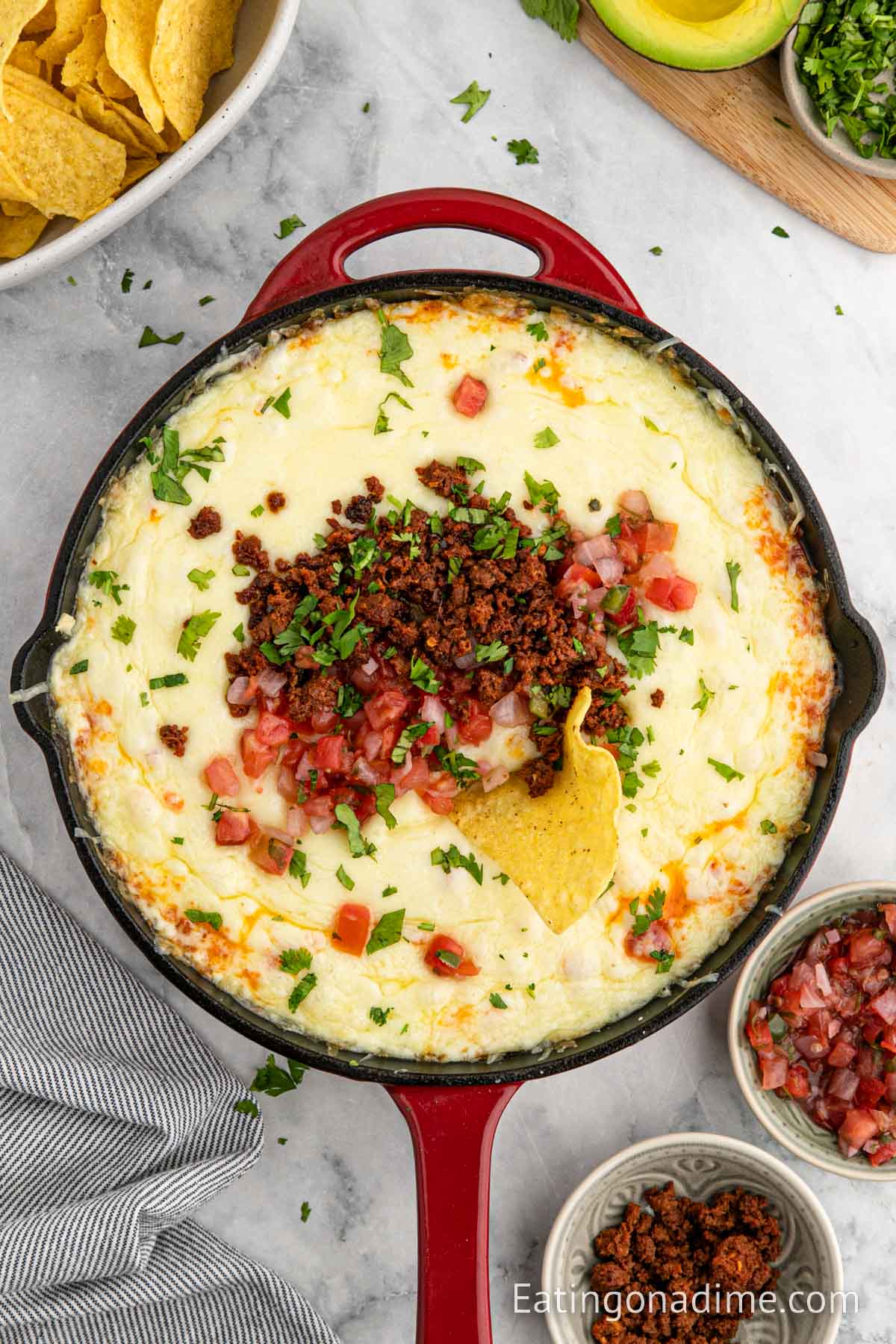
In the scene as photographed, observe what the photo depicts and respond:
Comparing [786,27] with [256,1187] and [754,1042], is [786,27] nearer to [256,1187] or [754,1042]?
[754,1042]

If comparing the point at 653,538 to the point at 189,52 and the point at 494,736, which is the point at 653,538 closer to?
the point at 494,736

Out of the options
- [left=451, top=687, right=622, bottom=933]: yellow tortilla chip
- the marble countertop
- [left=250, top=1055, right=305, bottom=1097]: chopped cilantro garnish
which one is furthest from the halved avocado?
[left=250, top=1055, right=305, bottom=1097]: chopped cilantro garnish

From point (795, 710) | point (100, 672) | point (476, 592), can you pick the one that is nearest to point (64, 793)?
point (100, 672)

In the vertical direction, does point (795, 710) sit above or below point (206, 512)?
above

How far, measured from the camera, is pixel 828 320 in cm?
346

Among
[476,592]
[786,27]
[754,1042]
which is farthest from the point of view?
[754,1042]

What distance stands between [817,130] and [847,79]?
0.14 meters

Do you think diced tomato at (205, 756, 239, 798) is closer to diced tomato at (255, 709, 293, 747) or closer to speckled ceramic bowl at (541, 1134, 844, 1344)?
diced tomato at (255, 709, 293, 747)

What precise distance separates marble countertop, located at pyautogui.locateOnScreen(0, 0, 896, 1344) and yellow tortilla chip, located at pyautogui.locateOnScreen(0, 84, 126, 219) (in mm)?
311

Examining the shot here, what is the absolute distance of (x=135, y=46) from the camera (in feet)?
9.73

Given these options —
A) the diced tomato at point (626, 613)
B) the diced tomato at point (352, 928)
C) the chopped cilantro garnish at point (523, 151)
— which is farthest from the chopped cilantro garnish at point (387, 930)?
the chopped cilantro garnish at point (523, 151)

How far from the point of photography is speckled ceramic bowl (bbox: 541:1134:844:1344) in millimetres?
3268

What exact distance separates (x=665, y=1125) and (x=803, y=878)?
41.7 inches

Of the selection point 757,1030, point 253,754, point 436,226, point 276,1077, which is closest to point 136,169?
point 436,226
